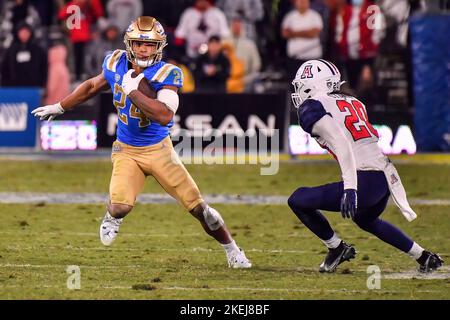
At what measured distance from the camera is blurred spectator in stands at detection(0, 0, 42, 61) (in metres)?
17.8

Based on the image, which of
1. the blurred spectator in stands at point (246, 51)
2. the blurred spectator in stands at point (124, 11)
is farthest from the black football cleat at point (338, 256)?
the blurred spectator in stands at point (124, 11)

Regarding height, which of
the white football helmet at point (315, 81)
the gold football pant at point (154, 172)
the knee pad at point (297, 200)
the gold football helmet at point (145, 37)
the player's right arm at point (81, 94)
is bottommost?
the knee pad at point (297, 200)

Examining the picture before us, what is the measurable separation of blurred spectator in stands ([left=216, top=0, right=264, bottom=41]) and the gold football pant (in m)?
9.56

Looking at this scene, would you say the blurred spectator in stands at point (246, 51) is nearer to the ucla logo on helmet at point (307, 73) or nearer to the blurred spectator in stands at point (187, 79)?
the blurred spectator in stands at point (187, 79)

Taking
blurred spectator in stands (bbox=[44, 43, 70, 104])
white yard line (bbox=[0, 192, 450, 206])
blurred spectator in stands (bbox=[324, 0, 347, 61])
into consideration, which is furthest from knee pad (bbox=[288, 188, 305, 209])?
blurred spectator in stands (bbox=[44, 43, 70, 104])

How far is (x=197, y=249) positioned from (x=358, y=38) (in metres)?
8.43

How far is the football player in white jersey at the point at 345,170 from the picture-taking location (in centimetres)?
751

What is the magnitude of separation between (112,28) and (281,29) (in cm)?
252

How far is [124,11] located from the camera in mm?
17578

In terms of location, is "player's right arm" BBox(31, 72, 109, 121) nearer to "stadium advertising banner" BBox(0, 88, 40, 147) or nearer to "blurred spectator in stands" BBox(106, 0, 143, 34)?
"stadium advertising banner" BBox(0, 88, 40, 147)

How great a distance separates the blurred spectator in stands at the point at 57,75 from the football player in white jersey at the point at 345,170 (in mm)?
9446

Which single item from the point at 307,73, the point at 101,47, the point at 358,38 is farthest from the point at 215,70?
the point at 307,73

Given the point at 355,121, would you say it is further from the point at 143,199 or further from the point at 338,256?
the point at 143,199
